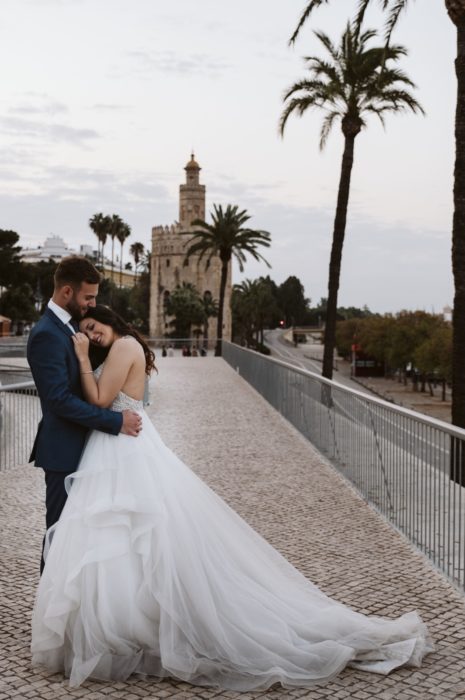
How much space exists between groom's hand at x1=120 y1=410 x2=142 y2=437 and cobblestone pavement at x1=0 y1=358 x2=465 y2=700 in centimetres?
111

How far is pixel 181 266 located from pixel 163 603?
116 metres

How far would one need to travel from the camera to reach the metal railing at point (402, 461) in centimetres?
602

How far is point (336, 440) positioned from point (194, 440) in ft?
9.91

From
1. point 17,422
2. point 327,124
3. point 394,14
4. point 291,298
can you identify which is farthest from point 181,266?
point 17,422

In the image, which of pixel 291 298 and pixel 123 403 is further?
pixel 291 298

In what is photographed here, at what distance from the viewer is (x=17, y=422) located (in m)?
10.9

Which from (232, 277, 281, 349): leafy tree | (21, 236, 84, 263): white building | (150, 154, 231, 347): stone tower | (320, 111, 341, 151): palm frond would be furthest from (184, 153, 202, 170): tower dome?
(320, 111, 341, 151): palm frond

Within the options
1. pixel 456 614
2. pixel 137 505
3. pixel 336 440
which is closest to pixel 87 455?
pixel 137 505

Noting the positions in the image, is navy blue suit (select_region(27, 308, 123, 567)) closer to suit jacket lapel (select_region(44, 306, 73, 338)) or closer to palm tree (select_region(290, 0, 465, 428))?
suit jacket lapel (select_region(44, 306, 73, 338))

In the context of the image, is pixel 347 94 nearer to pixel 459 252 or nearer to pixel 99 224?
pixel 459 252

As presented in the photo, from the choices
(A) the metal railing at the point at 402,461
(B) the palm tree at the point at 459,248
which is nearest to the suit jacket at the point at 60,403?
(A) the metal railing at the point at 402,461

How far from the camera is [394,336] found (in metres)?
88.2

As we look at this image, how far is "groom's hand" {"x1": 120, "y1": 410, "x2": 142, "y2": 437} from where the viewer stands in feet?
14.5

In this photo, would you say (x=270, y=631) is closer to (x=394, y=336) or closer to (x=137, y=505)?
(x=137, y=505)
